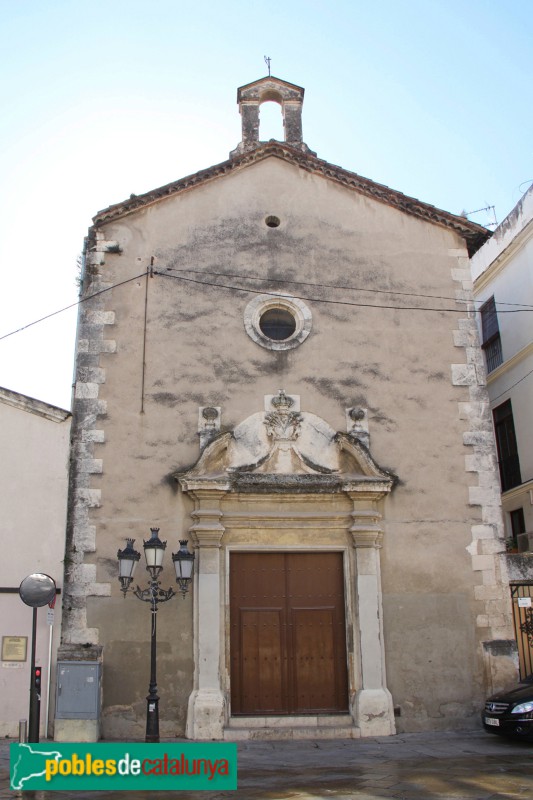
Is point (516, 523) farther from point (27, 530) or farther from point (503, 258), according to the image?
point (27, 530)

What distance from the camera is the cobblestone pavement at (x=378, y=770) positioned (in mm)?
7441

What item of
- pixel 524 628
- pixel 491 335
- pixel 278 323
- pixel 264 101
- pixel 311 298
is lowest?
pixel 524 628

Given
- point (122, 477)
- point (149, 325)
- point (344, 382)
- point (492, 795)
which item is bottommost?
point (492, 795)

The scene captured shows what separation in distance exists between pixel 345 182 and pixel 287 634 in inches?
310

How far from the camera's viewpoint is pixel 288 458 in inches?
492

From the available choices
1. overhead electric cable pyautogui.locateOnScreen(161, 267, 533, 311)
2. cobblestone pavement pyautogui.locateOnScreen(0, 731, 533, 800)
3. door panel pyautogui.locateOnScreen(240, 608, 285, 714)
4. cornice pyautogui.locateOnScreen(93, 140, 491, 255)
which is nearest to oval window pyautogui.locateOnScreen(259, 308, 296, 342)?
overhead electric cable pyautogui.locateOnScreen(161, 267, 533, 311)

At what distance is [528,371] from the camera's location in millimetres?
16969

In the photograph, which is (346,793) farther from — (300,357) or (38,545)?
(300,357)

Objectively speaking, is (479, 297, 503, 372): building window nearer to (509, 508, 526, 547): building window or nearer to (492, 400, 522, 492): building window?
(492, 400, 522, 492): building window

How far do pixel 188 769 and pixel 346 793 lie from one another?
189cm

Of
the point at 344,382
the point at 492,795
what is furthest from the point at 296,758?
the point at 344,382

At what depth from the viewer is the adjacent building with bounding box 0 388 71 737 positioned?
11.4 metres

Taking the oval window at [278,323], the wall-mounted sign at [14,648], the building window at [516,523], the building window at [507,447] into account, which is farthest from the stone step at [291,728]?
the building window at [507,447]

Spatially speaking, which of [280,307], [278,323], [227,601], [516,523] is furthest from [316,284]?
[516,523]
